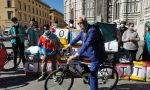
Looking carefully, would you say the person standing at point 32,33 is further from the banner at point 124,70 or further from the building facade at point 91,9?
the building facade at point 91,9

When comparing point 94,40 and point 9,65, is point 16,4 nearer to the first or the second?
point 9,65

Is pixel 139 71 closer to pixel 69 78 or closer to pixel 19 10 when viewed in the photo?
pixel 69 78

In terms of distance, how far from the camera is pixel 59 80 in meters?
7.50

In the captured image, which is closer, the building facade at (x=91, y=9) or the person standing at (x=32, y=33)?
the person standing at (x=32, y=33)

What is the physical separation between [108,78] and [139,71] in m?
1.42

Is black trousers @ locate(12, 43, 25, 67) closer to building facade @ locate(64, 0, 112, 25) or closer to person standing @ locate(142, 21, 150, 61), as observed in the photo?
person standing @ locate(142, 21, 150, 61)

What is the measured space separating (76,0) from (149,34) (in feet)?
157

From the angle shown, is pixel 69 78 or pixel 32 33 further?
pixel 32 33

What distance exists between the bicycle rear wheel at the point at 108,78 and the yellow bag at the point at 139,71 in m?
1.30

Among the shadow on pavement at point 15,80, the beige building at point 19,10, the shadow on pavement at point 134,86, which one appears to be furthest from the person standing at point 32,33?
the beige building at point 19,10

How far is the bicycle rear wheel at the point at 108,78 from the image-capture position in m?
8.07

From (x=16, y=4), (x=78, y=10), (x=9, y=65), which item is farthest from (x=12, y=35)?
(x=16, y=4)

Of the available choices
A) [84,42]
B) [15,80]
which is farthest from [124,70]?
[15,80]

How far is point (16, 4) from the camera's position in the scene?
7375cm
